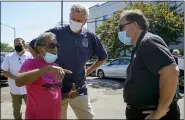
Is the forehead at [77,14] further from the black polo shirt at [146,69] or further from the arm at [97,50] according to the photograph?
the black polo shirt at [146,69]

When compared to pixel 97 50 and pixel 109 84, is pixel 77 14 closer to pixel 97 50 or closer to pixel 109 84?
pixel 97 50

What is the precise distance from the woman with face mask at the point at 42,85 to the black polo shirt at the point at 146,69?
Result: 24.1 inches

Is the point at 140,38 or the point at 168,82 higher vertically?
the point at 140,38

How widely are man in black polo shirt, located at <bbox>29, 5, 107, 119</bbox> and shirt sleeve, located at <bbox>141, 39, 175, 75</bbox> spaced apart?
1063 mm

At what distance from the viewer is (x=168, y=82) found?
2338 mm

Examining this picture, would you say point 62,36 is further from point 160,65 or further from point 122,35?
point 160,65

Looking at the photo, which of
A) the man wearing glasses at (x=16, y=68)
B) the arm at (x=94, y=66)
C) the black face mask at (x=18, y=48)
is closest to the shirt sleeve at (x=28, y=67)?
the arm at (x=94, y=66)

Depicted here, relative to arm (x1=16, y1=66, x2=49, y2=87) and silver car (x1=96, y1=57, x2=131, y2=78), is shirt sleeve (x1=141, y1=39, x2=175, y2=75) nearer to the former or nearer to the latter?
arm (x1=16, y1=66, x2=49, y2=87)

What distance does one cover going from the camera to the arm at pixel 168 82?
2.34 m

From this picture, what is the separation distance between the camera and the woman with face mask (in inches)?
92.2

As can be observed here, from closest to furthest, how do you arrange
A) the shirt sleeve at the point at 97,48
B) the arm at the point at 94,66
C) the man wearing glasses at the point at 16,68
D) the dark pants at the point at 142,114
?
the dark pants at the point at 142,114
the shirt sleeve at the point at 97,48
the arm at the point at 94,66
the man wearing glasses at the point at 16,68

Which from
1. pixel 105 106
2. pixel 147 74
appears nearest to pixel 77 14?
pixel 147 74

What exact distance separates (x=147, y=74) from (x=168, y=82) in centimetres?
23

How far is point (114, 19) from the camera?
2030 centimetres
